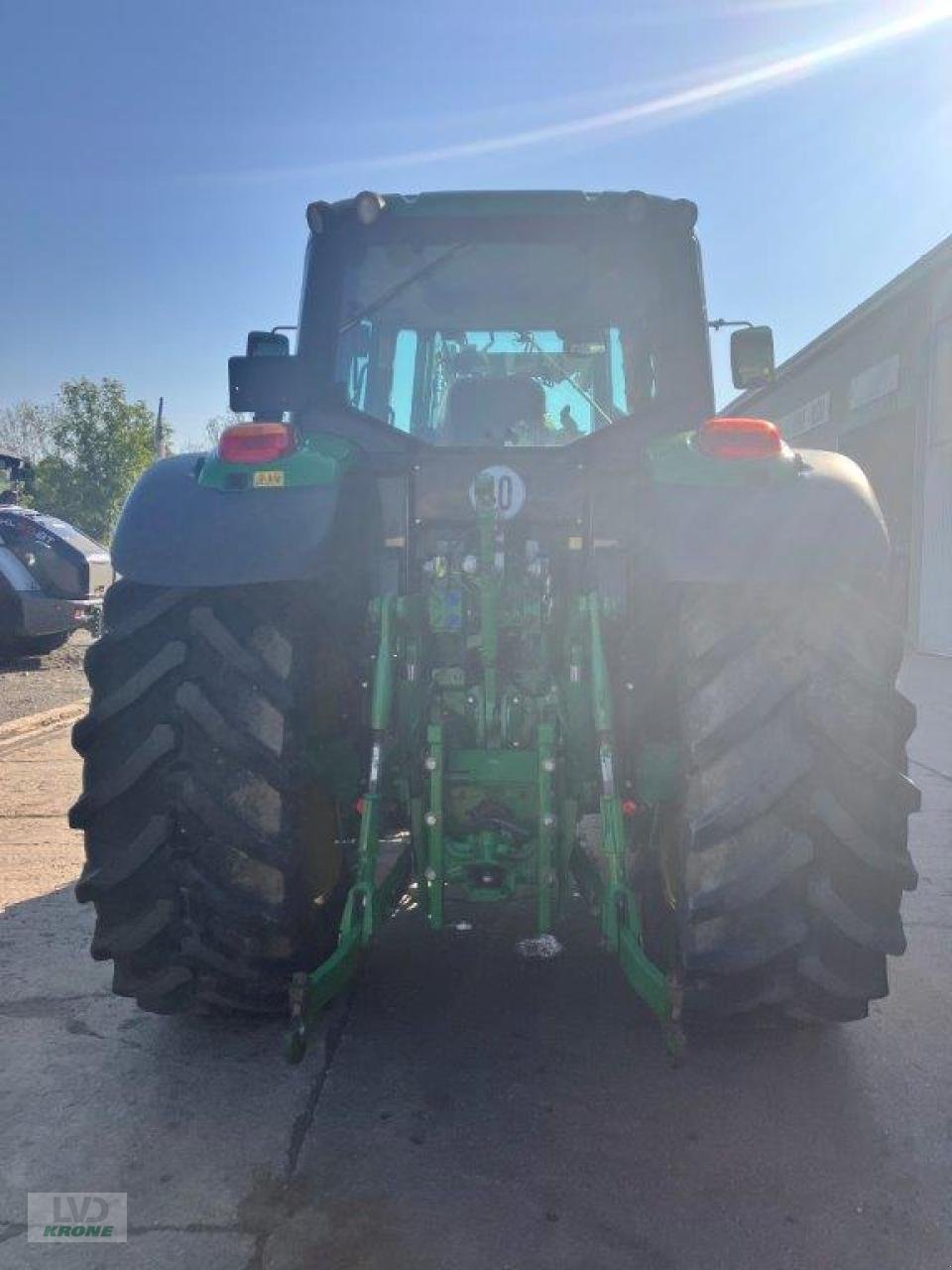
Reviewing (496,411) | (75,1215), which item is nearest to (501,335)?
(496,411)

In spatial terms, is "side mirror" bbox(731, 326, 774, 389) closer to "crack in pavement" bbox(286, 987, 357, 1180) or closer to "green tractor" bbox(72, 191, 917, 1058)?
"green tractor" bbox(72, 191, 917, 1058)

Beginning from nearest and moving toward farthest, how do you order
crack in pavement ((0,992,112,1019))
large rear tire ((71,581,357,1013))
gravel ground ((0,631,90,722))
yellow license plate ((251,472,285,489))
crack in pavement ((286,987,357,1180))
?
crack in pavement ((286,987,357,1180))
large rear tire ((71,581,357,1013))
yellow license plate ((251,472,285,489))
crack in pavement ((0,992,112,1019))
gravel ground ((0,631,90,722))

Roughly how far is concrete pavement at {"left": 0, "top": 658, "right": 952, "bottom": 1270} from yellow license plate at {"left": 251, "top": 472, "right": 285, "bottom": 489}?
153 centimetres

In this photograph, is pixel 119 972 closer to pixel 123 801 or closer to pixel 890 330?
pixel 123 801

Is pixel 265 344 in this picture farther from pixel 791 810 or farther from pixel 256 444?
pixel 791 810

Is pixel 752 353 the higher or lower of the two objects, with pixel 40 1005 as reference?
higher

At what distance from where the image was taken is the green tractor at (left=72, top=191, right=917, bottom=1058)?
2402 mm

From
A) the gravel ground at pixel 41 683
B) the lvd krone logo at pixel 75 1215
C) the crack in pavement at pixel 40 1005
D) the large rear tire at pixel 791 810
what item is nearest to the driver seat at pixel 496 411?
the large rear tire at pixel 791 810

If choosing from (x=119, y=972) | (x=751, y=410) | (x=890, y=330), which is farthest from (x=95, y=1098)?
(x=751, y=410)

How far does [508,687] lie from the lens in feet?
9.22

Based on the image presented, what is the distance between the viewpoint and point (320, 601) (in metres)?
2.73

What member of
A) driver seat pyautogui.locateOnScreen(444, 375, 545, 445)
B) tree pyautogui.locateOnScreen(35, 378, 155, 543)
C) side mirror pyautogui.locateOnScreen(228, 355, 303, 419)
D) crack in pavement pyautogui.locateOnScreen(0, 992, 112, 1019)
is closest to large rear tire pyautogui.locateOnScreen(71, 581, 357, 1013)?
crack in pavement pyautogui.locateOnScreen(0, 992, 112, 1019)

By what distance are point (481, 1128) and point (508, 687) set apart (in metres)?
1.13

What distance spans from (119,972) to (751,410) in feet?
72.1
